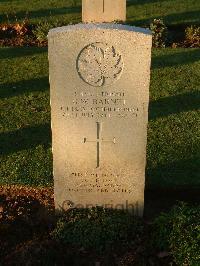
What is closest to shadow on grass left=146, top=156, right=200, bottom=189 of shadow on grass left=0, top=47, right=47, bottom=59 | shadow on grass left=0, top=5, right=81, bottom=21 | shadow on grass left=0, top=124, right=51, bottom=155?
shadow on grass left=0, top=124, right=51, bottom=155

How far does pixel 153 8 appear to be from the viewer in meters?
13.2

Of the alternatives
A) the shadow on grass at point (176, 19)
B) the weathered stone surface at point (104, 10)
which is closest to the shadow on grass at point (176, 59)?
the weathered stone surface at point (104, 10)

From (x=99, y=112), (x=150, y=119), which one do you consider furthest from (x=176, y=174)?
(x=99, y=112)

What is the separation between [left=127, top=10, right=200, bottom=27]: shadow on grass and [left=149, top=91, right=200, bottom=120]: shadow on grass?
12.5 ft

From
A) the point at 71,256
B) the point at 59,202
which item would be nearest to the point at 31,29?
the point at 59,202

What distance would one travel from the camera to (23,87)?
8844 millimetres

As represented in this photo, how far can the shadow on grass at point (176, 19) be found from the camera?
39.3 ft

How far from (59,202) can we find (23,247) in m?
0.76

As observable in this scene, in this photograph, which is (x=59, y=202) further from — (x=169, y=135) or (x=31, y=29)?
(x=31, y=29)

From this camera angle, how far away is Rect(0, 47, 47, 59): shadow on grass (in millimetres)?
10227

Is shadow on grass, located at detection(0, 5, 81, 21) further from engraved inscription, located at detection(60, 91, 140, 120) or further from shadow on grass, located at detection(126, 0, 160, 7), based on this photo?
engraved inscription, located at detection(60, 91, 140, 120)

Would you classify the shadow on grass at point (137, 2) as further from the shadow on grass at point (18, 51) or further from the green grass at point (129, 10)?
the shadow on grass at point (18, 51)

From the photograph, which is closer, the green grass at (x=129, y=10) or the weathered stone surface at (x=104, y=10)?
the weathered stone surface at (x=104, y=10)

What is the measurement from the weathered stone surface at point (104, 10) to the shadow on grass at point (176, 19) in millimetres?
989
